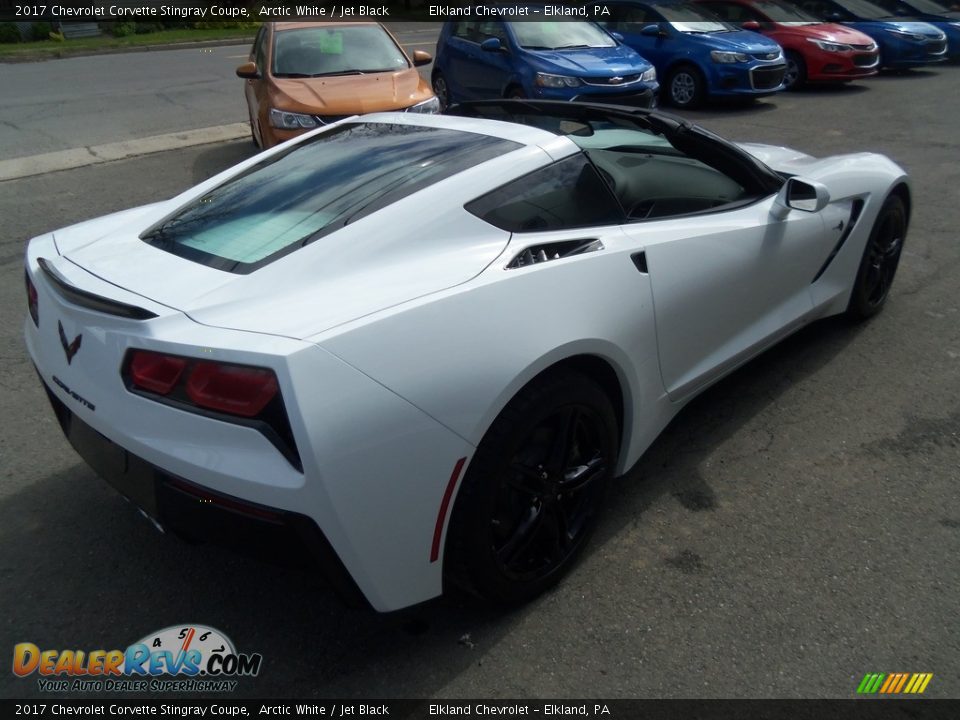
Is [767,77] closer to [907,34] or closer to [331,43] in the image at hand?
[907,34]

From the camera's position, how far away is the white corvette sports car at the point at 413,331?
207 cm

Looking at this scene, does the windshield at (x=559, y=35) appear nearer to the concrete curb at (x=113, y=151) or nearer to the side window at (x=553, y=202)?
the concrete curb at (x=113, y=151)

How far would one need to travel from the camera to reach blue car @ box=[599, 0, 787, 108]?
1194 cm

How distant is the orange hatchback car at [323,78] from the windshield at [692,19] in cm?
513

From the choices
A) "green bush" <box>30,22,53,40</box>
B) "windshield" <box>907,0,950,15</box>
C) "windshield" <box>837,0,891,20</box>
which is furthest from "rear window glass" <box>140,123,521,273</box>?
"green bush" <box>30,22,53,40</box>

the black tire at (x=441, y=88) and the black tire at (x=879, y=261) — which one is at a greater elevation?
the black tire at (x=879, y=261)

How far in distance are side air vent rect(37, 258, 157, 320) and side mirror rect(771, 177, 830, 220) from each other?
2.56 meters

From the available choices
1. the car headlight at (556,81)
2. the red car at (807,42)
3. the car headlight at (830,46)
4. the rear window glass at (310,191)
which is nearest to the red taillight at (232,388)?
the rear window glass at (310,191)

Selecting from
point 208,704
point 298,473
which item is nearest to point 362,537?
point 298,473

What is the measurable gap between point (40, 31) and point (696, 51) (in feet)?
65.5

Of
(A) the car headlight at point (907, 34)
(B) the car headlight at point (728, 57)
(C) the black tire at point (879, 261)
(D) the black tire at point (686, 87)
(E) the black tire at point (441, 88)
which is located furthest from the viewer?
(A) the car headlight at point (907, 34)

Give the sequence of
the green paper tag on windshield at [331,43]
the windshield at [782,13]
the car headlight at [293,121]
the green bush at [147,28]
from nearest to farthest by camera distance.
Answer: the car headlight at [293,121] < the green paper tag on windshield at [331,43] < the windshield at [782,13] < the green bush at [147,28]

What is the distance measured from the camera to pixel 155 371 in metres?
2.14

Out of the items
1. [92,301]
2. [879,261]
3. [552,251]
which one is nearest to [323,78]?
[879,261]
